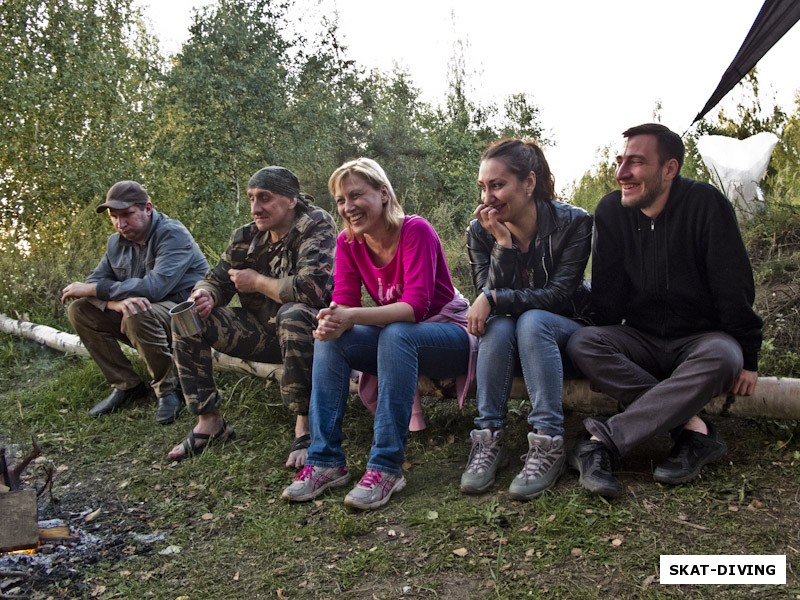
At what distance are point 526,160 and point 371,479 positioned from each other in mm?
1586

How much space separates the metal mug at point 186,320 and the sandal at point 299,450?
0.81 m

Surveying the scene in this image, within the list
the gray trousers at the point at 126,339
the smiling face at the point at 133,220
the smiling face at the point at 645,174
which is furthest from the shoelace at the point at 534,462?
the smiling face at the point at 133,220

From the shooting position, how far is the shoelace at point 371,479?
3.26m

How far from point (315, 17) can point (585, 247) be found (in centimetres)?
1709

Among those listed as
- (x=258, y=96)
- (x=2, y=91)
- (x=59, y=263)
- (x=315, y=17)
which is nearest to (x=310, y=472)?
(x=59, y=263)

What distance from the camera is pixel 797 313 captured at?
405 cm

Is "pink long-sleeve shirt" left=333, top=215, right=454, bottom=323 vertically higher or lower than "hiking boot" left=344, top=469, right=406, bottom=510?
higher

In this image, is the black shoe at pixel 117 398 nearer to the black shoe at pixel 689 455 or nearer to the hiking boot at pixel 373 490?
the hiking boot at pixel 373 490

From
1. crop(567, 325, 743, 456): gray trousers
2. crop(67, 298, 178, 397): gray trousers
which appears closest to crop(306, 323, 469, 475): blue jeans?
crop(567, 325, 743, 456): gray trousers

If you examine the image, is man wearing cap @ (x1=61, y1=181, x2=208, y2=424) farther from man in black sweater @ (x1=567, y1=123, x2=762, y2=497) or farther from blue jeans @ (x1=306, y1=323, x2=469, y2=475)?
man in black sweater @ (x1=567, y1=123, x2=762, y2=497)

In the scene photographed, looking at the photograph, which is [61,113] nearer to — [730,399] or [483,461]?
[483,461]

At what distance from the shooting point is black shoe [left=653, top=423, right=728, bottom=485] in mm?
3004

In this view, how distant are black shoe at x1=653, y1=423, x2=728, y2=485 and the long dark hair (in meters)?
1.23

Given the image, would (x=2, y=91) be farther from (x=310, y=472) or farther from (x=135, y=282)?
(x=310, y=472)
